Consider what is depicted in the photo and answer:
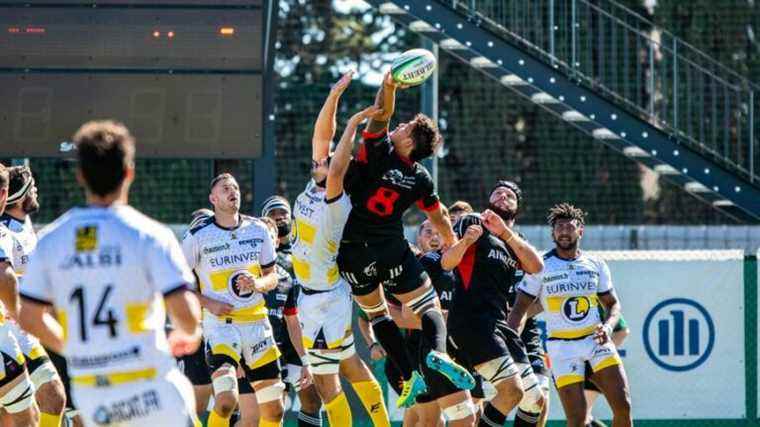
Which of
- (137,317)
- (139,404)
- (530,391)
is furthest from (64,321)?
(530,391)

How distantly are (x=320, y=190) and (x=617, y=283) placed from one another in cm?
537

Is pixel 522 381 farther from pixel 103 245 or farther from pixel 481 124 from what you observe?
pixel 481 124

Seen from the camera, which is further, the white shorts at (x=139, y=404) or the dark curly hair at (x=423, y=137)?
the dark curly hair at (x=423, y=137)

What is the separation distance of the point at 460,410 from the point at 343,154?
6.76 ft

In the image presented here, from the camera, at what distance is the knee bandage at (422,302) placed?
1049 centimetres

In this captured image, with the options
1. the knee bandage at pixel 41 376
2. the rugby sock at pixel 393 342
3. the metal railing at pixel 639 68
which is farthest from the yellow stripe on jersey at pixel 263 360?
the metal railing at pixel 639 68

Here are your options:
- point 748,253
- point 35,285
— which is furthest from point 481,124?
point 35,285

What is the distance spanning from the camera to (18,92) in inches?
602

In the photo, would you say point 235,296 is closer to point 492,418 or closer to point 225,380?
point 225,380

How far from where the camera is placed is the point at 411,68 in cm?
981


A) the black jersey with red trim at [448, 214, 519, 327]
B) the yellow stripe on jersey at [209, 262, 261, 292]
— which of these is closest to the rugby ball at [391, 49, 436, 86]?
the black jersey with red trim at [448, 214, 519, 327]

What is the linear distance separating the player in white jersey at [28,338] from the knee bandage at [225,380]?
1084 mm

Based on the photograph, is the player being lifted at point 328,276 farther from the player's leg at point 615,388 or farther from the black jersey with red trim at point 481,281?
the player's leg at point 615,388

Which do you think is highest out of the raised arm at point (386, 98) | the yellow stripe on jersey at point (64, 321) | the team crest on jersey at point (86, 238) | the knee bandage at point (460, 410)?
the raised arm at point (386, 98)
